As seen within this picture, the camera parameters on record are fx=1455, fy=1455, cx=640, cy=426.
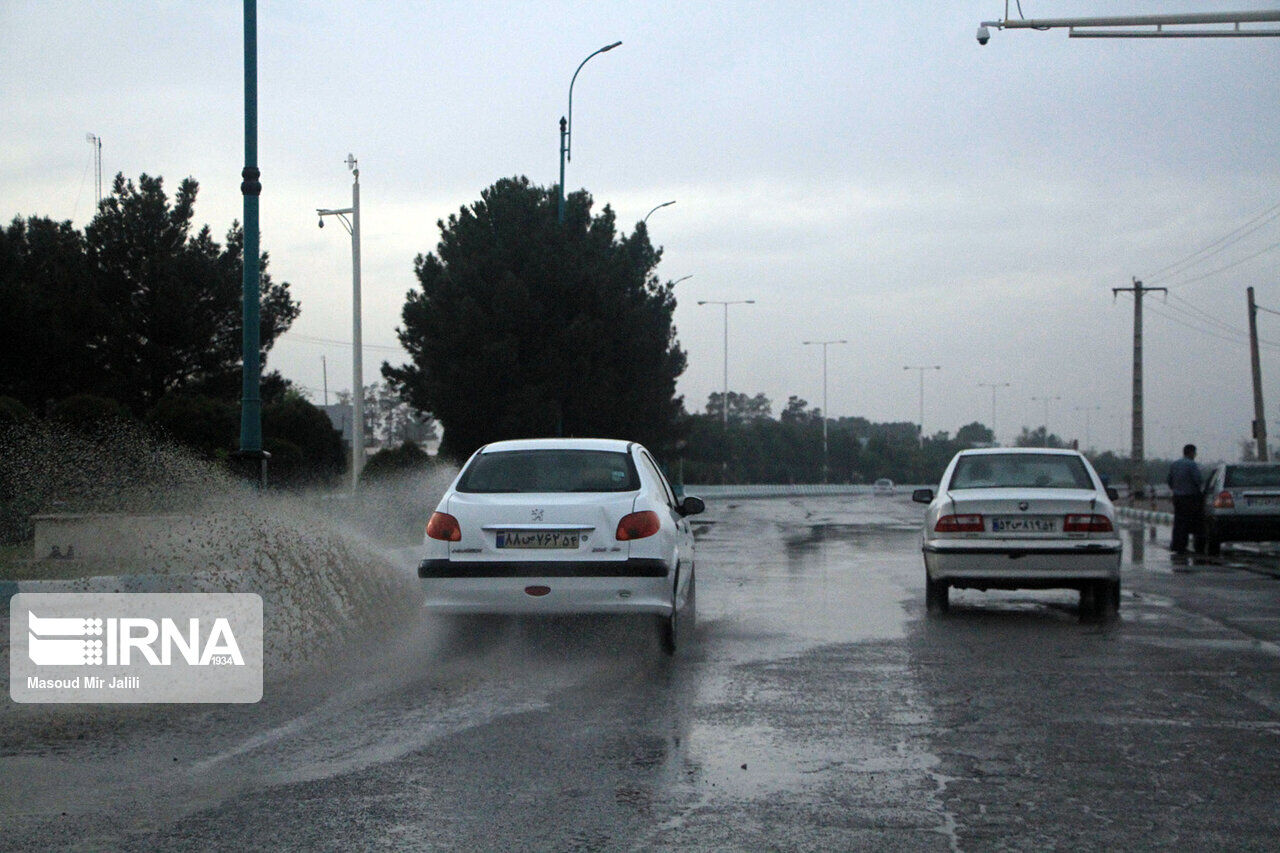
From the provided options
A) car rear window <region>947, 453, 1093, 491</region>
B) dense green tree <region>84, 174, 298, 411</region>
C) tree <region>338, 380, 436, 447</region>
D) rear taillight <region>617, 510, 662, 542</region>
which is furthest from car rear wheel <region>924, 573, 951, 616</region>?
tree <region>338, 380, 436, 447</region>

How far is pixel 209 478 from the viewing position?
18344mm

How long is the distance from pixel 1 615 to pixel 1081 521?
884cm

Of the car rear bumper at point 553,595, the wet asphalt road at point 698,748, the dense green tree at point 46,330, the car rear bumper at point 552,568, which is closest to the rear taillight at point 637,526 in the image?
the car rear bumper at point 552,568

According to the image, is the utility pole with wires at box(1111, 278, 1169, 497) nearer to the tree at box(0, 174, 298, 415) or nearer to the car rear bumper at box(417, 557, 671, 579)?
the tree at box(0, 174, 298, 415)

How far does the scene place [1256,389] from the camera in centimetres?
5394

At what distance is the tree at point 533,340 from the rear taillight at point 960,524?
1018 inches

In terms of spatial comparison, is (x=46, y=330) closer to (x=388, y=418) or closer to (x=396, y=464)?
(x=396, y=464)

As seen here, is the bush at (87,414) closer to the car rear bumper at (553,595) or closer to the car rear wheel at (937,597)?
the car rear wheel at (937,597)

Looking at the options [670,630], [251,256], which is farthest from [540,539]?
[251,256]

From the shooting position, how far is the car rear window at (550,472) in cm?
1029

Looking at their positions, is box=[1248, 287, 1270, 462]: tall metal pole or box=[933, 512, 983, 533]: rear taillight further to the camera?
box=[1248, 287, 1270, 462]: tall metal pole

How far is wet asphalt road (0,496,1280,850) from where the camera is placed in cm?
530

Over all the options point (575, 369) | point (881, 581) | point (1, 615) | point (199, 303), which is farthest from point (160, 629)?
point (199, 303)

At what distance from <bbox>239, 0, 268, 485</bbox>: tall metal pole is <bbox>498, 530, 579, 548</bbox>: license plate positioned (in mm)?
6266
